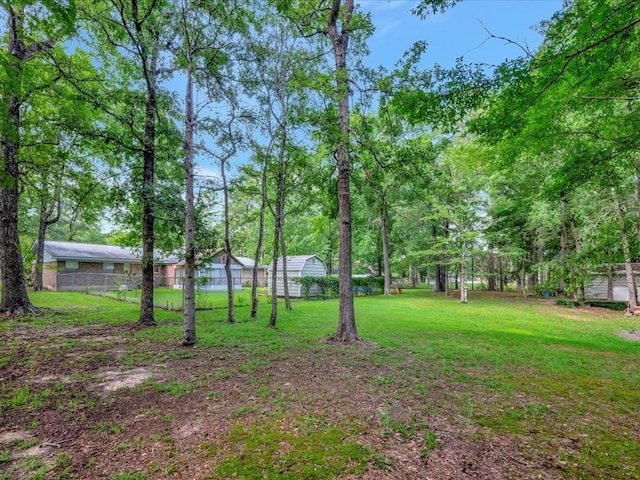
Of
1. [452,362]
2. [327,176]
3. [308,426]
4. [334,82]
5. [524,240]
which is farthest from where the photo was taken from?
[524,240]

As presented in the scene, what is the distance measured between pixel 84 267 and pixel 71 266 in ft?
2.70

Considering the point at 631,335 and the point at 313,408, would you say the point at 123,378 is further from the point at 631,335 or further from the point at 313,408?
the point at 631,335

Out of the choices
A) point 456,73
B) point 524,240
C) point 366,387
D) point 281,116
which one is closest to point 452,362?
point 366,387

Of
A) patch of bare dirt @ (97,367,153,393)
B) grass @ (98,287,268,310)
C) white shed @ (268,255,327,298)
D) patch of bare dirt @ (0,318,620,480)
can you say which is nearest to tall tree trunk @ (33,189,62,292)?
grass @ (98,287,268,310)

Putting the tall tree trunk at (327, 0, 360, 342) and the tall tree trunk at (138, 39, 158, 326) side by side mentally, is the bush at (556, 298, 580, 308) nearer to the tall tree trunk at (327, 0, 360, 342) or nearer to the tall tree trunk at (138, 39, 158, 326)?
the tall tree trunk at (327, 0, 360, 342)

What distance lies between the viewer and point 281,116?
30.8 ft

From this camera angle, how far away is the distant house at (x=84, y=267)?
20405 mm

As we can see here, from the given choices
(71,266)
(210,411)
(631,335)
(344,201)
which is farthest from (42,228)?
(631,335)

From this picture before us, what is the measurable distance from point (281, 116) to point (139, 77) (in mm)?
3995

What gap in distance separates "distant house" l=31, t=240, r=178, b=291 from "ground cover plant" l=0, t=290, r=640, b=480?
1577 centimetres

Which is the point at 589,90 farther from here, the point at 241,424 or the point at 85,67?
the point at 85,67

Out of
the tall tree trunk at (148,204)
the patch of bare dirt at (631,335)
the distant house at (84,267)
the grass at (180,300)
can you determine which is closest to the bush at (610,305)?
the patch of bare dirt at (631,335)

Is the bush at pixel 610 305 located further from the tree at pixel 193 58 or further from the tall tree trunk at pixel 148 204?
the tall tree trunk at pixel 148 204

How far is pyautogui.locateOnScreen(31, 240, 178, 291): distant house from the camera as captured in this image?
66.9 ft
